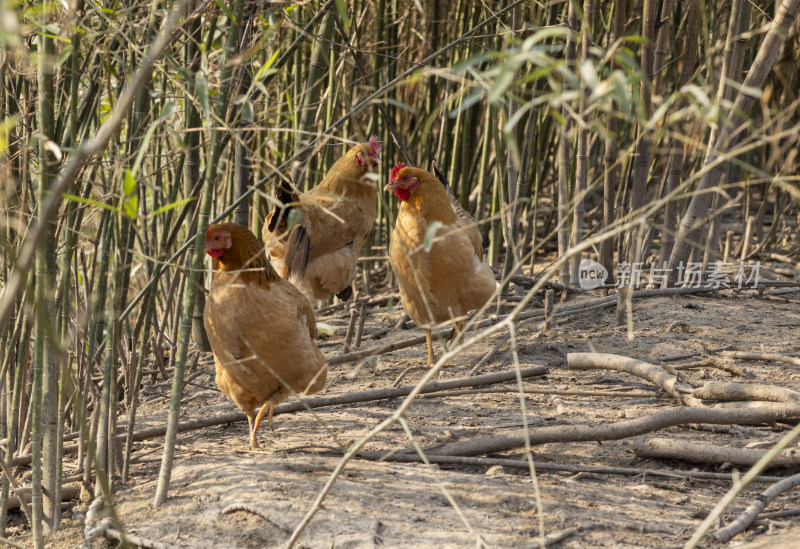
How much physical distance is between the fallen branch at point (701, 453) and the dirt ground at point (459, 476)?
0.06m

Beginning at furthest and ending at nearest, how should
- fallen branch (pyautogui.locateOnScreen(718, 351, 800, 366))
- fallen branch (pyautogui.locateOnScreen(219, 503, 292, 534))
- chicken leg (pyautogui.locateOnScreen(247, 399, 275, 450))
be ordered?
fallen branch (pyautogui.locateOnScreen(718, 351, 800, 366)), chicken leg (pyautogui.locateOnScreen(247, 399, 275, 450)), fallen branch (pyautogui.locateOnScreen(219, 503, 292, 534))

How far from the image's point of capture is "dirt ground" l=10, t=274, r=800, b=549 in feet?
7.57

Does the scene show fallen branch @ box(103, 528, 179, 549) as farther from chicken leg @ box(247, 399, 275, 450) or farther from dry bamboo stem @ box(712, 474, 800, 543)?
dry bamboo stem @ box(712, 474, 800, 543)

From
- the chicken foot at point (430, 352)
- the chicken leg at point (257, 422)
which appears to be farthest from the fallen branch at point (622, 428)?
the chicken foot at point (430, 352)

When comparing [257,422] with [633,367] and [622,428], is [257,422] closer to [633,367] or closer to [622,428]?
[622,428]

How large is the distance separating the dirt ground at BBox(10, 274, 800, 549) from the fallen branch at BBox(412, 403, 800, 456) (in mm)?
77

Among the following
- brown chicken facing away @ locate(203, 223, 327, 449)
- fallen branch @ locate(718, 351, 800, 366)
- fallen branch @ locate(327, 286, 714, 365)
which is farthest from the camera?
fallen branch @ locate(327, 286, 714, 365)

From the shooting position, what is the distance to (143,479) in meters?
2.94

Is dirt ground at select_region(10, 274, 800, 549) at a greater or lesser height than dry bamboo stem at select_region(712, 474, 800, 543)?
lesser

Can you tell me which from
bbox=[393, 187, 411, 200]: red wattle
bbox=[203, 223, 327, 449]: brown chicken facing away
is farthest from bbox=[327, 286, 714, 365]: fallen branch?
bbox=[203, 223, 327, 449]: brown chicken facing away

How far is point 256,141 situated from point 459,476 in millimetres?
3005

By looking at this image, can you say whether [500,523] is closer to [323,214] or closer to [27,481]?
[27,481]

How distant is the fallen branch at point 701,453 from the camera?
2621 millimetres

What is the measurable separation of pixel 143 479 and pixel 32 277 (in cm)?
106
